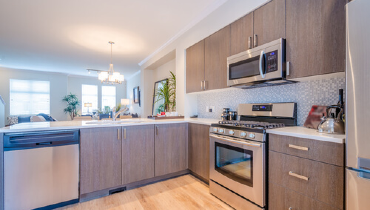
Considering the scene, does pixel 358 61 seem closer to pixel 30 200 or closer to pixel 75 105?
pixel 30 200

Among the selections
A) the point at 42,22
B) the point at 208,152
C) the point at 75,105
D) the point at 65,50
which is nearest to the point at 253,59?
the point at 208,152

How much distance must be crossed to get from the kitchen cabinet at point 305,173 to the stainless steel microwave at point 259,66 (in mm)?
636

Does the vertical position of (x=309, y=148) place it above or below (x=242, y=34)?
below

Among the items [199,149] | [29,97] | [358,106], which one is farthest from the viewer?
[29,97]

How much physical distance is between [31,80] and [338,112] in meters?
9.66

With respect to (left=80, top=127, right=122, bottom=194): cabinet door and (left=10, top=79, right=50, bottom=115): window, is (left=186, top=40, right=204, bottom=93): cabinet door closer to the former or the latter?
(left=80, top=127, right=122, bottom=194): cabinet door

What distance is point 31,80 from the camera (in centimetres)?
723

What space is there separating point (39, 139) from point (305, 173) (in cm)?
247

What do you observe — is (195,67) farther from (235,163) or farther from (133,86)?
(133,86)

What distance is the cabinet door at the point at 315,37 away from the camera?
4.42 ft

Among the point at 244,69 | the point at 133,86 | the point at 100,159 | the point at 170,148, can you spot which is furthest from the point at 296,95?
the point at 133,86

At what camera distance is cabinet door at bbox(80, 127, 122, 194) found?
202 centimetres

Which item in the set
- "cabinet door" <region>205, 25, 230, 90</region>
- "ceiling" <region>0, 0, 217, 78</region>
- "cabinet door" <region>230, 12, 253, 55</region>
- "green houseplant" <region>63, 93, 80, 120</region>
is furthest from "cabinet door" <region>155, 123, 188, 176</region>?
"green houseplant" <region>63, 93, 80, 120</region>

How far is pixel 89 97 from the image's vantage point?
8781 mm
